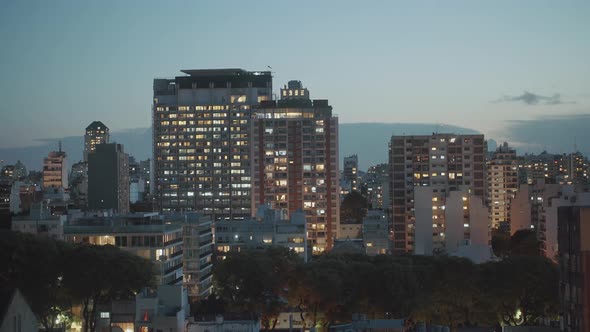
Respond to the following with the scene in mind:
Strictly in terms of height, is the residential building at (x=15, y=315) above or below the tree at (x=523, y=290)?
above

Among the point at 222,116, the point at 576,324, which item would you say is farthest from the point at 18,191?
the point at 576,324

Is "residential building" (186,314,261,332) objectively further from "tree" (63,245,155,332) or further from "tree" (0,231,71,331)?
"tree" (0,231,71,331)

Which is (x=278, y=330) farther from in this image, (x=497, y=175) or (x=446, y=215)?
(x=497, y=175)

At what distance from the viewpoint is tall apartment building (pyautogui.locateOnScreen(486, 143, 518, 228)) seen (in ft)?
519

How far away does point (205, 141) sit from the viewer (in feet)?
512

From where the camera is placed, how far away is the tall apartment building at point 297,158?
412 ft

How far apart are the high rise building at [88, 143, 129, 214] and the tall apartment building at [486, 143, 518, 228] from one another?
60.4 m

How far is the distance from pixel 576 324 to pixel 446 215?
6616cm

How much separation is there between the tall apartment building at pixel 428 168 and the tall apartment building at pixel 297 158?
13375mm

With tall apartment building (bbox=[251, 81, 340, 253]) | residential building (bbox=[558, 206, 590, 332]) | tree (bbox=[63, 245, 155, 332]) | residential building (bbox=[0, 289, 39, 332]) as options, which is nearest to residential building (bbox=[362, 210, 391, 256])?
tall apartment building (bbox=[251, 81, 340, 253])

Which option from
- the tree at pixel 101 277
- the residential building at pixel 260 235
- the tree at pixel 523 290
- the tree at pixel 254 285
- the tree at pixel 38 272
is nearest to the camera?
the tree at pixel 101 277

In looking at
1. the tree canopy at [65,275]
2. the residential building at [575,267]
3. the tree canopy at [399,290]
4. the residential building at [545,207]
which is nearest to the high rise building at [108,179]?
the residential building at [545,207]

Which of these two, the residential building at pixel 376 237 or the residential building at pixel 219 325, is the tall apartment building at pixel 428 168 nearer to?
the residential building at pixel 376 237

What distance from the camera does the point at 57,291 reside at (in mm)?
54531
